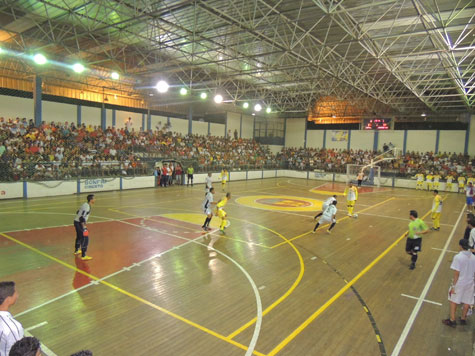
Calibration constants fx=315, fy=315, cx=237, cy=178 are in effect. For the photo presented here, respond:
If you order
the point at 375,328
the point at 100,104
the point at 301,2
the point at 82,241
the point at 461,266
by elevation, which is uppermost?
the point at 301,2

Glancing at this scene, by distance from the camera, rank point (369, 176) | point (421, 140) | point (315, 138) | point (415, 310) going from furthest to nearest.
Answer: point (315, 138), point (421, 140), point (369, 176), point (415, 310)

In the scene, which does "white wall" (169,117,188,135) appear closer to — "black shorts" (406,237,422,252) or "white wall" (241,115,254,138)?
"white wall" (241,115,254,138)

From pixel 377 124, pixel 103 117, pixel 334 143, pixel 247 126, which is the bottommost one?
pixel 334 143

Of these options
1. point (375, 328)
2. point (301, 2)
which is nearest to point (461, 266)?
point (375, 328)

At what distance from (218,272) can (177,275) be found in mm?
1091

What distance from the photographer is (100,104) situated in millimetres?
31062

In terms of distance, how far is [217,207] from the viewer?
12227mm

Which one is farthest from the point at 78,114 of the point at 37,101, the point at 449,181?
the point at 449,181

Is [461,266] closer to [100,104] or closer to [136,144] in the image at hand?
[136,144]

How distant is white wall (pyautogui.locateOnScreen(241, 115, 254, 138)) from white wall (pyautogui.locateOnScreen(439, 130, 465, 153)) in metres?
24.0

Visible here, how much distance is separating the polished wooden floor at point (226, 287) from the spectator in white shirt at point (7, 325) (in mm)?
2267

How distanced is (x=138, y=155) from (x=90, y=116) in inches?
284

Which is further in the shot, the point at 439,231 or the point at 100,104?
the point at 100,104

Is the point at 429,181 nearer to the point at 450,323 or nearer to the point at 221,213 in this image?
the point at 221,213
